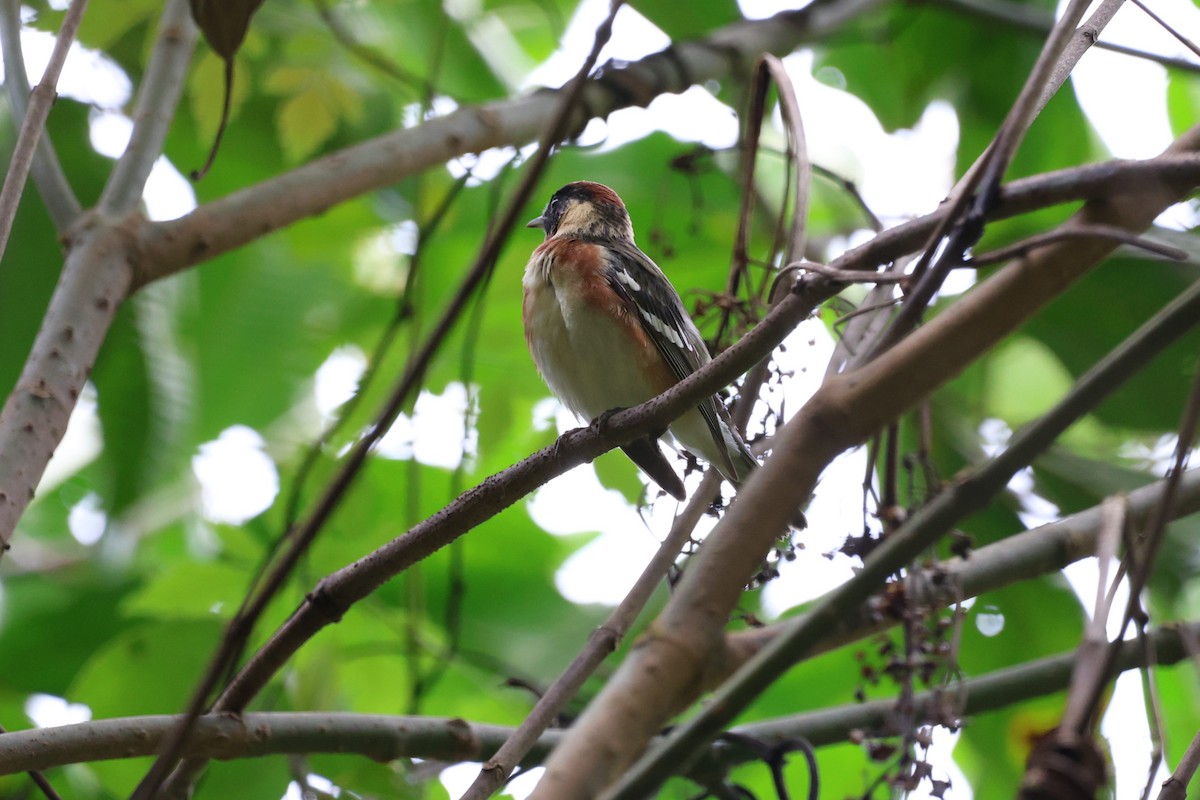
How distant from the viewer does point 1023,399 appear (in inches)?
179

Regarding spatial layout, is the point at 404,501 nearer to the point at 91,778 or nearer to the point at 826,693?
the point at 91,778

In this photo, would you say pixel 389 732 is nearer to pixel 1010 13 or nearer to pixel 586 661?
pixel 586 661

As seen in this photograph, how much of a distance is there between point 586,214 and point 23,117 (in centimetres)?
216

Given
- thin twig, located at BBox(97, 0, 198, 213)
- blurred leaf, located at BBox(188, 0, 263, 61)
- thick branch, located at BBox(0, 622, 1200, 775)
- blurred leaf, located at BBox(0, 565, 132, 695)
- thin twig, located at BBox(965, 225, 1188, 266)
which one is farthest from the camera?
blurred leaf, located at BBox(0, 565, 132, 695)

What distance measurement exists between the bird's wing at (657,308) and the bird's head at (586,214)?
35 cm

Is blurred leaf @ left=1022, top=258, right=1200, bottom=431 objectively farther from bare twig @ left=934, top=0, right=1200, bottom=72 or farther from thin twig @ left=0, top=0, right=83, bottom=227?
thin twig @ left=0, top=0, right=83, bottom=227

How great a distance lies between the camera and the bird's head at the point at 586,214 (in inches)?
167

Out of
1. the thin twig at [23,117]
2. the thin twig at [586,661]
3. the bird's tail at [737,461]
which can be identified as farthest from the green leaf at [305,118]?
the thin twig at [586,661]

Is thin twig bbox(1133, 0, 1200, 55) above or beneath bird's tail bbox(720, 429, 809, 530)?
beneath

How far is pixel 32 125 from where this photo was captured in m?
1.91

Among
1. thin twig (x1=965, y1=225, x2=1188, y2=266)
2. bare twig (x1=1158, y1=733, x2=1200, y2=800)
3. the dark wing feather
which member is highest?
the dark wing feather

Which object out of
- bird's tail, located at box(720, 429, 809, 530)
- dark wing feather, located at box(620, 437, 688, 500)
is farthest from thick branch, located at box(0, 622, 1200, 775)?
dark wing feather, located at box(620, 437, 688, 500)

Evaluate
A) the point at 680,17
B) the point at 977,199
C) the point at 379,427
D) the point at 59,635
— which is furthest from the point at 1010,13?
the point at 59,635

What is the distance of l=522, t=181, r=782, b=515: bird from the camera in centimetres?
367
